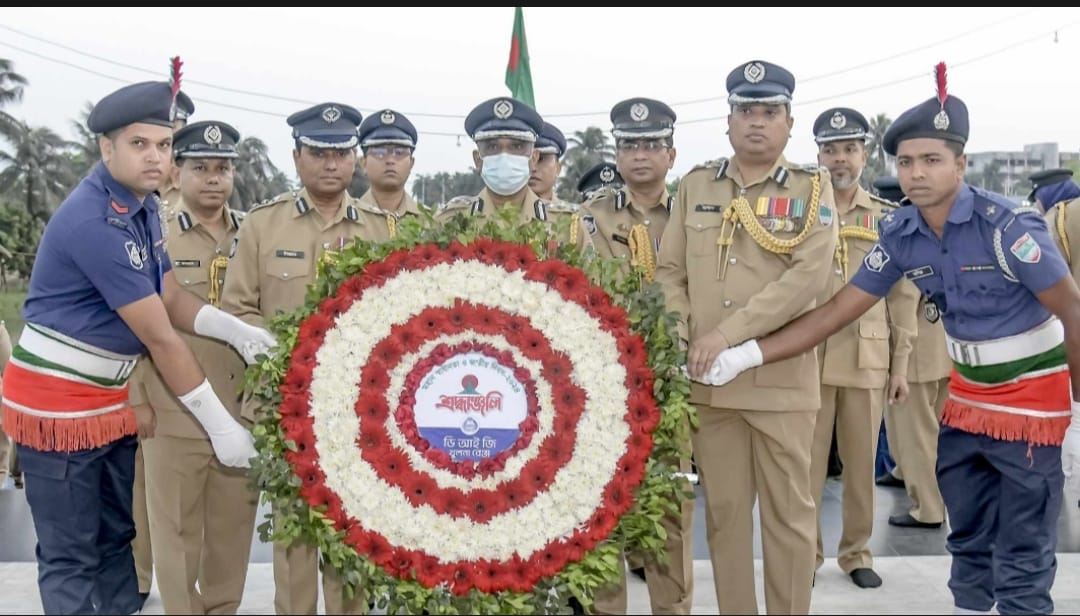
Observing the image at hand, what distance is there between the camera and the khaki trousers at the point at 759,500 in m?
3.49

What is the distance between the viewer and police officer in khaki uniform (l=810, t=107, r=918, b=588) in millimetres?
4605

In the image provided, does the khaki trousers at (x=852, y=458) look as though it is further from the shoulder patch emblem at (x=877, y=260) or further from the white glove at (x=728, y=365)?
the white glove at (x=728, y=365)

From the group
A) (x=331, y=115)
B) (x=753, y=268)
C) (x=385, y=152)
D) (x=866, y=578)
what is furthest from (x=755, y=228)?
(x=385, y=152)

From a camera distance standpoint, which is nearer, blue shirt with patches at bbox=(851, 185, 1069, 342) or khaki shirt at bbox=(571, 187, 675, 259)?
blue shirt with patches at bbox=(851, 185, 1069, 342)

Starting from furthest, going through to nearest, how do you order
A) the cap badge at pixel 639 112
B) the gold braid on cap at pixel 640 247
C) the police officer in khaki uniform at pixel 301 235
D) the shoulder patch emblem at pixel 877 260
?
1. the cap badge at pixel 639 112
2. the gold braid on cap at pixel 640 247
3. the police officer in khaki uniform at pixel 301 235
4. the shoulder patch emblem at pixel 877 260

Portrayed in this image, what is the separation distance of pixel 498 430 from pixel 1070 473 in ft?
6.35

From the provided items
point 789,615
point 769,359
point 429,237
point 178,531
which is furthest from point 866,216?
point 178,531

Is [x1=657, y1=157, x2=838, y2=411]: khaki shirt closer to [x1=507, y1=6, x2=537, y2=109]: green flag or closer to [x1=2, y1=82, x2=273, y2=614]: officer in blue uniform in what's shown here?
[x1=2, y1=82, x2=273, y2=614]: officer in blue uniform

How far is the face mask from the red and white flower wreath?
1.02 metres

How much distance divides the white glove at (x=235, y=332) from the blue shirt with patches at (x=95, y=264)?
0.75 feet

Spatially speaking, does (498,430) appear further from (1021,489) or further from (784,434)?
(1021,489)

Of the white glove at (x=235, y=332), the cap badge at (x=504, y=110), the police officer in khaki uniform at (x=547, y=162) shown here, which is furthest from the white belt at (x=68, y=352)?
the police officer in khaki uniform at (x=547, y=162)

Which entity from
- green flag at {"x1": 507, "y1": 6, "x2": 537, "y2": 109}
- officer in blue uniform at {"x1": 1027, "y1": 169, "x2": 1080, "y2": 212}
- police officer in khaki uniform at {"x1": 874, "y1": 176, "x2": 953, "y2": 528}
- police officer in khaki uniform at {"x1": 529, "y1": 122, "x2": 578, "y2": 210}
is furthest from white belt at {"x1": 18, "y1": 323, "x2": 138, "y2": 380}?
green flag at {"x1": 507, "y1": 6, "x2": 537, "y2": 109}

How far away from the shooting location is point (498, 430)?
9.09ft
